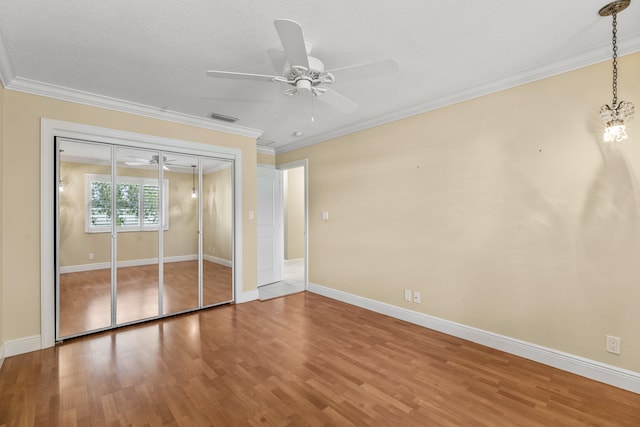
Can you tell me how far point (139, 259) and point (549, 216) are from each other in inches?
174

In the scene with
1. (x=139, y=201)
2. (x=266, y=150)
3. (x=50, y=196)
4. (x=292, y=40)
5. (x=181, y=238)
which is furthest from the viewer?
(x=266, y=150)

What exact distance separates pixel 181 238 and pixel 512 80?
4180 millimetres

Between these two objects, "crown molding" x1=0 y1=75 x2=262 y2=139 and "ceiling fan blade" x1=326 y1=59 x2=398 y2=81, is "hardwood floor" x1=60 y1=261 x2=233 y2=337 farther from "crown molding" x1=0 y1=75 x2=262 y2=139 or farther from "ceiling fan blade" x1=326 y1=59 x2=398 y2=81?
"ceiling fan blade" x1=326 y1=59 x2=398 y2=81

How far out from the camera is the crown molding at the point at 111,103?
9.16 ft

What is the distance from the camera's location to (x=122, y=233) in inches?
134

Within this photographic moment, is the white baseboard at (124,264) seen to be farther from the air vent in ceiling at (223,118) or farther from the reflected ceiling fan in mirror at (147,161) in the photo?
the air vent in ceiling at (223,118)

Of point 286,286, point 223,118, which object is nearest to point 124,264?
point 223,118

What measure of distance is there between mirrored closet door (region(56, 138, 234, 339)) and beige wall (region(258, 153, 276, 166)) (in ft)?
4.37

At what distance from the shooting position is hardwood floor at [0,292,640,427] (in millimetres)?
1917

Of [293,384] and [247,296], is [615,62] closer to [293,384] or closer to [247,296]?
[293,384]

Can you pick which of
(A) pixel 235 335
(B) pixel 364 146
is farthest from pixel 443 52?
(A) pixel 235 335

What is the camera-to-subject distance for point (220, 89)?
2998 millimetres

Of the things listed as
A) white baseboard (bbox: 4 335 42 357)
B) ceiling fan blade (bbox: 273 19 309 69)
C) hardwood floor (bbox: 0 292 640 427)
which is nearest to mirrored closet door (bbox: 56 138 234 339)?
white baseboard (bbox: 4 335 42 357)

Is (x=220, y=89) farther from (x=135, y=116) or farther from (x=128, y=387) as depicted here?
(x=128, y=387)
